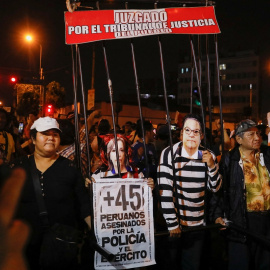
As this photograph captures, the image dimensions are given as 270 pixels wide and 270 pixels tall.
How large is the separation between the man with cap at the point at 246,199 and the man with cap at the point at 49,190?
160 cm

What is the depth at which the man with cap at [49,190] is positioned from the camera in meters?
3.50

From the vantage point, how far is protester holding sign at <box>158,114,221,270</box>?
398 cm

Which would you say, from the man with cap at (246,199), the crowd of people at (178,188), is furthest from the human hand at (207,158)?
the man with cap at (246,199)

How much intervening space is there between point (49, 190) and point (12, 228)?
53 cm

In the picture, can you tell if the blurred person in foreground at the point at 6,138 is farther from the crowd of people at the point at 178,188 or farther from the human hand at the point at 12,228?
the human hand at the point at 12,228

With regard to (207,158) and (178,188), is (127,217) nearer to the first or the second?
(178,188)

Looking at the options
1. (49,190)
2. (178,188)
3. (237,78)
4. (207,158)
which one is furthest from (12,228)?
(237,78)

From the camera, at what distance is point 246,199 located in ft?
14.4

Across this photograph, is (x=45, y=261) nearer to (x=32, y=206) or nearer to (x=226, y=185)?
(x=32, y=206)

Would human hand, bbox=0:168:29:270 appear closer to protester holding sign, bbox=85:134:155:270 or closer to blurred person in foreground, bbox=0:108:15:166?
protester holding sign, bbox=85:134:155:270

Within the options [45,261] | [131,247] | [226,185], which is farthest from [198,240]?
[45,261]

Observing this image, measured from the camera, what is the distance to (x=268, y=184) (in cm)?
448

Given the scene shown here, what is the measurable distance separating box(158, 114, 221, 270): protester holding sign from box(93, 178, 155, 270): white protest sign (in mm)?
483

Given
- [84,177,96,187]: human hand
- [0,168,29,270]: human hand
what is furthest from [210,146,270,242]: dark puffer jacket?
[0,168,29,270]: human hand
